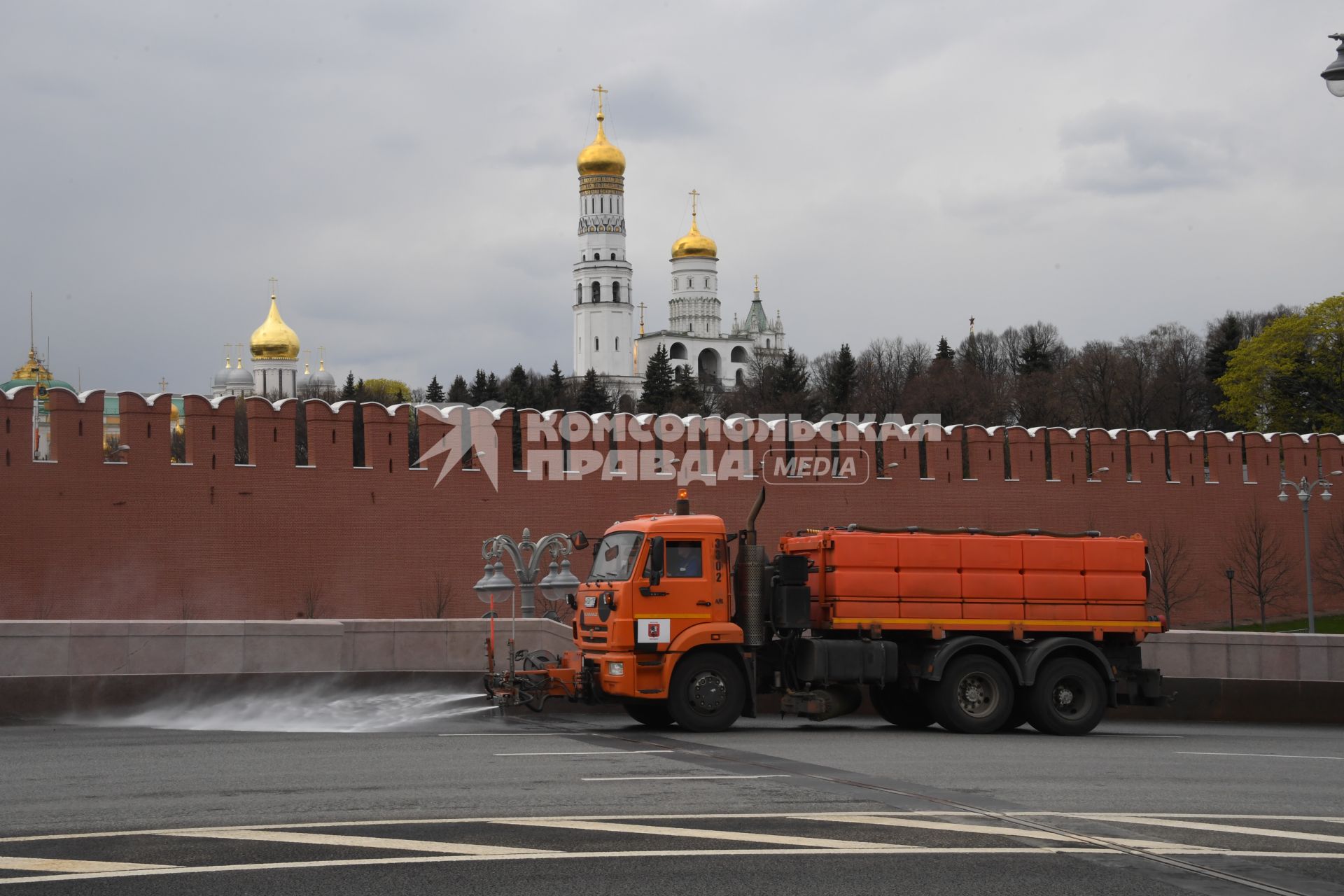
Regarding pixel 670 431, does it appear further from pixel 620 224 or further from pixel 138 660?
pixel 620 224

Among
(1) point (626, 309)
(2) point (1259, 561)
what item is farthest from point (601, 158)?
(2) point (1259, 561)

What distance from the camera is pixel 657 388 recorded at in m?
83.6

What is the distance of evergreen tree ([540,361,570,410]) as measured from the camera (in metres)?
88.8

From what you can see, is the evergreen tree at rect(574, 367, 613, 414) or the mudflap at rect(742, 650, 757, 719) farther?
the evergreen tree at rect(574, 367, 613, 414)

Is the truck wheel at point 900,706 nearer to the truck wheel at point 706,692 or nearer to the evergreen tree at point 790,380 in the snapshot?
the truck wheel at point 706,692

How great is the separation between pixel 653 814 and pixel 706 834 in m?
0.71

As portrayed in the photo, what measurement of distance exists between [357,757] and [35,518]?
61.8 ft

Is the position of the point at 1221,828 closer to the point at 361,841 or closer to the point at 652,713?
the point at 361,841

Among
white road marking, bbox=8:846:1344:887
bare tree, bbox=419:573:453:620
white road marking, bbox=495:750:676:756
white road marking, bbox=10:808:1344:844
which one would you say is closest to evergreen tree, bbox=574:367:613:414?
bare tree, bbox=419:573:453:620

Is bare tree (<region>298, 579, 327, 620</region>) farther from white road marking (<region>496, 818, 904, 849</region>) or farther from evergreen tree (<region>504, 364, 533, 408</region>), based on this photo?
evergreen tree (<region>504, 364, 533, 408</region>)

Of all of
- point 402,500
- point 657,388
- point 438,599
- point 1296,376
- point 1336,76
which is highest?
point 657,388

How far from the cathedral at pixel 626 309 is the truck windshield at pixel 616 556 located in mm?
86104

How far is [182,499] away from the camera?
29375mm

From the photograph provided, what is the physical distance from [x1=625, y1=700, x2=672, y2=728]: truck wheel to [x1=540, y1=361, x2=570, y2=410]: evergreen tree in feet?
232
